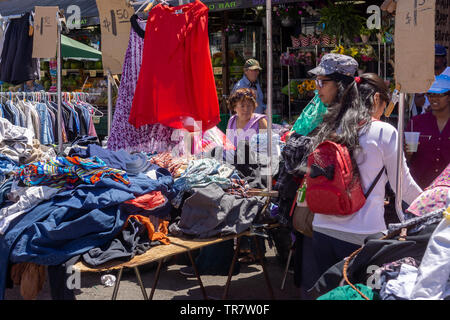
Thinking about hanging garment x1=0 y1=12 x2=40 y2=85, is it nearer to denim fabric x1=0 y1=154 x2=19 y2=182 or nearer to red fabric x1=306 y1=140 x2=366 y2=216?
denim fabric x1=0 y1=154 x2=19 y2=182

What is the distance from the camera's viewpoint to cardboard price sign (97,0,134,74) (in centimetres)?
447

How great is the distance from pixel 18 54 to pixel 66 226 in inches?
135

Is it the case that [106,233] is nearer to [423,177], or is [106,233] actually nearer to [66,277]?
[66,277]

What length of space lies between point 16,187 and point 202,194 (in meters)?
1.23

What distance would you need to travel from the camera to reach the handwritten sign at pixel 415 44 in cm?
273

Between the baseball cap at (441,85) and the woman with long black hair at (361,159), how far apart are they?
1144 millimetres

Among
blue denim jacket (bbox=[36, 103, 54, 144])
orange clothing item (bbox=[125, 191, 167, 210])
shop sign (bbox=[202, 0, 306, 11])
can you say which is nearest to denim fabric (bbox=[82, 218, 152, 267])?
orange clothing item (bbox=[125, 191, 167, 210])

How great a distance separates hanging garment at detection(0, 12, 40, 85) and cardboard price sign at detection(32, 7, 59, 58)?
0.84m

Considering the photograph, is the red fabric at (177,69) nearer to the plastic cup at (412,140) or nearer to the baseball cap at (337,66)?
the baseball cap at (337,66)

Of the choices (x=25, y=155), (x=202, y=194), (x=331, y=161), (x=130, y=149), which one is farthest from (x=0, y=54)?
(x=331, y=161)

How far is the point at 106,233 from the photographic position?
10.4 ft

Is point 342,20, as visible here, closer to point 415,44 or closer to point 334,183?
point 415,44

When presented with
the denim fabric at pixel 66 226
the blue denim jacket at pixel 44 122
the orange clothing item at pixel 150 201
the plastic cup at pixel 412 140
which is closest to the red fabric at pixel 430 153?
the plastic cup at pixel 412 140
